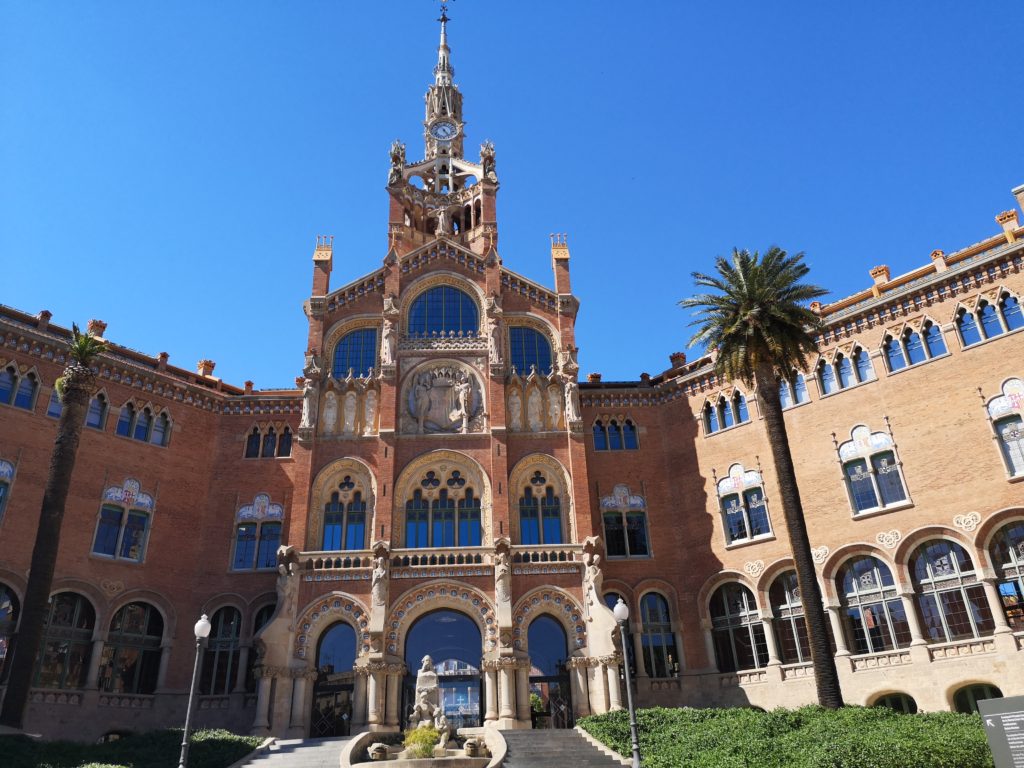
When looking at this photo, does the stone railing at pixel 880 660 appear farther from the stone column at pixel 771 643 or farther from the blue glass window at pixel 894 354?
the blue glass window at pixel 894 354

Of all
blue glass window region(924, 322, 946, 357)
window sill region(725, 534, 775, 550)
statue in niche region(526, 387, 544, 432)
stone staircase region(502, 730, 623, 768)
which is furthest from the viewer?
statue in niche region(526, 387, 544, 432)

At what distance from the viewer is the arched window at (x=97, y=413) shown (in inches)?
1387

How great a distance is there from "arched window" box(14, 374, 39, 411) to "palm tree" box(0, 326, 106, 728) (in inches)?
160

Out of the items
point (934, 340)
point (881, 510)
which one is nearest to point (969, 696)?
point (881, 510)

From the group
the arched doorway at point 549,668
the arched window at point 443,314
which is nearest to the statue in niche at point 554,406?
the arched window at point 443,314

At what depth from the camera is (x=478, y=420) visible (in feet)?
124

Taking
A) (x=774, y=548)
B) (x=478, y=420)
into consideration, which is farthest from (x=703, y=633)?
(x=478, y=420)

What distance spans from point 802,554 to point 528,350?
18282 millimetres

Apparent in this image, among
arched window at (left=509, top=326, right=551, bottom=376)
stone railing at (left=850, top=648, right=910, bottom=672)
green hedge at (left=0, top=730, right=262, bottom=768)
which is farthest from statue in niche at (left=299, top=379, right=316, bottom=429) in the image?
stone railing at (left=850, top=648, right=910, bottom=672)

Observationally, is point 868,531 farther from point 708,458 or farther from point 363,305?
point 363,305

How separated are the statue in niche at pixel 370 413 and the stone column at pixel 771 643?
19.9 meters

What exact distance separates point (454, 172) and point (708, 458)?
26.6 metres

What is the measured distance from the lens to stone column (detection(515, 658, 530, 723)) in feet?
103

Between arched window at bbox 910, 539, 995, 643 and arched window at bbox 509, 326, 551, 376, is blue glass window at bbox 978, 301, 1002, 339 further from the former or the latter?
arched window at bbox 509, 326, 551, 376
